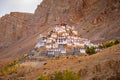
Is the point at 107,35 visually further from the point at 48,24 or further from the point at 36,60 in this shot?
the point at 48,24

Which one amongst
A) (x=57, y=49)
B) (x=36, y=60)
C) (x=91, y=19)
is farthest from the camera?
(x=91, y=19)

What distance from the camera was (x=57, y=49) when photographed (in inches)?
3521

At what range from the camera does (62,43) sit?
9456cm

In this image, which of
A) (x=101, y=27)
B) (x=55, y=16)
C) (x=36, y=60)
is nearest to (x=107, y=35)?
(x=101, y=27)

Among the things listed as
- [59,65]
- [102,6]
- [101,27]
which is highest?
[102,6]

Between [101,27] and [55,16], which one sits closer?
[101,27]

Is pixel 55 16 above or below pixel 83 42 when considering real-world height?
above

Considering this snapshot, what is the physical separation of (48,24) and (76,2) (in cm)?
2468

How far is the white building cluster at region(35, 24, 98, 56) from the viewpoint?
87325 millimetres

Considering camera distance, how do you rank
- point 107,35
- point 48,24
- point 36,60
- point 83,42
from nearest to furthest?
point 36,60, point 83,42, point 107,35, point 48,24

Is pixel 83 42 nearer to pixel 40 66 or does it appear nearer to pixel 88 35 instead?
pixel 40 66

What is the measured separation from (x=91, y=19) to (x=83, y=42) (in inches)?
2428

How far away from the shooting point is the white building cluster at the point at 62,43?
286ft

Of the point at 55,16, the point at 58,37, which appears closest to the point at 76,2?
the point at 55,16
